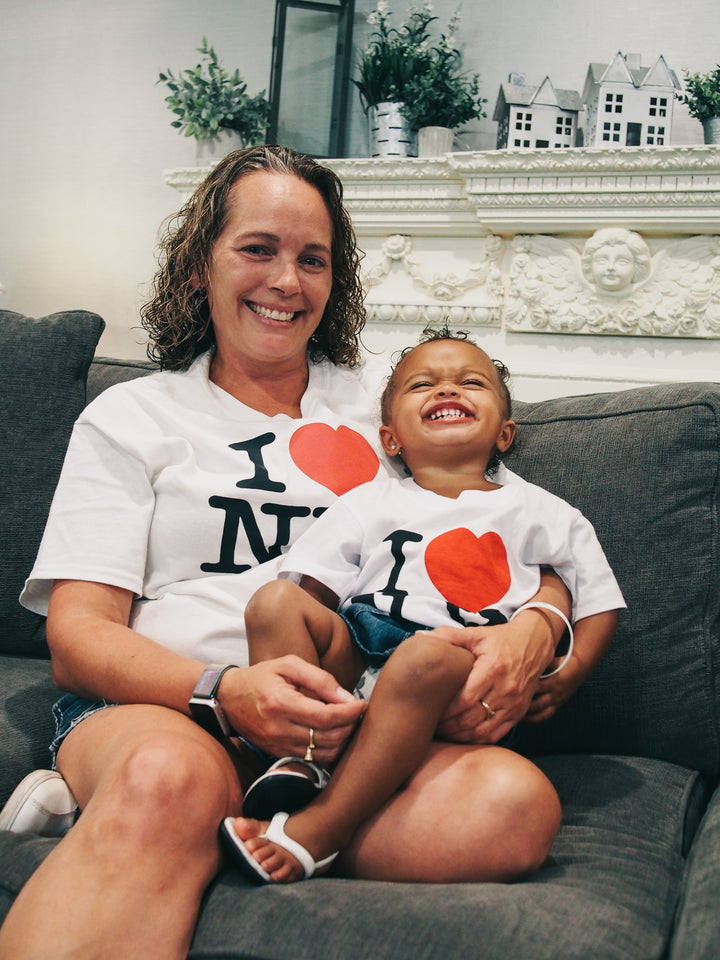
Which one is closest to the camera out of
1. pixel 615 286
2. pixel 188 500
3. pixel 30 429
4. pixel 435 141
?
pixel 188 500

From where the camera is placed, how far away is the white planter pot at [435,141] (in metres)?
2.61

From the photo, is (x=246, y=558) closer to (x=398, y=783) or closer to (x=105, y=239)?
(x=398, y=783)

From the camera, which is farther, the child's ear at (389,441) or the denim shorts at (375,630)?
the child's ear at (389,441)

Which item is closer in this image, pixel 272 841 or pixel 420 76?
pixel 272 841

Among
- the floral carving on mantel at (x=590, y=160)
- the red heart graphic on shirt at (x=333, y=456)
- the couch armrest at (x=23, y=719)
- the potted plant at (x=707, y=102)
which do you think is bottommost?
the couch armrest at (x=23, y=719)

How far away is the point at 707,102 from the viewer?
7.80ft

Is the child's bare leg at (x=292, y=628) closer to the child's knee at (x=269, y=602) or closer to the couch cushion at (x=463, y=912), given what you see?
the child's knee at (x=269, y=602)

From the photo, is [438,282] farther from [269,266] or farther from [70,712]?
[70,712]

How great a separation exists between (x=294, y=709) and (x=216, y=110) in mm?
2371

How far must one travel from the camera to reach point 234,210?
1287 millimetres

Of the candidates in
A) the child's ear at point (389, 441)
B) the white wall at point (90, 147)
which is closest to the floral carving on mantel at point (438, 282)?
the white wall at point (90, 147)

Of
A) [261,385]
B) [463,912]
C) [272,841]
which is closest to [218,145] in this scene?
[261,385]

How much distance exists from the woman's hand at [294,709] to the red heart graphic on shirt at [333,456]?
364mm

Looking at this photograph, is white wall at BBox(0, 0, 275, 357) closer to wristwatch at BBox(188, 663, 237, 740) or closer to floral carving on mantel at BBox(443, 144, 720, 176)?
floral carving on mantel at BBox(443, 144, 720, 176)
